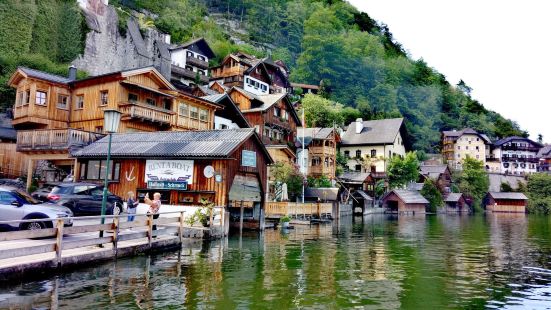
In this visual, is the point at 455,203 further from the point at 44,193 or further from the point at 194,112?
the point at 44,193

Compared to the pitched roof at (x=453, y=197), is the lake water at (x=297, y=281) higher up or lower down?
lower down

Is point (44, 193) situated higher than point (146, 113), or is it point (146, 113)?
point (146, 113)

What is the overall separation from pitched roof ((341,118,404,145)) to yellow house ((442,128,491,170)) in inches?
1670

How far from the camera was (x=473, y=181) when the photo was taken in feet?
295

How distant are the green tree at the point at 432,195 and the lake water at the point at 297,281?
2212 inches

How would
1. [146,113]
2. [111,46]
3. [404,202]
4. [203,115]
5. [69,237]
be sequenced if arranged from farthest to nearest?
[404,202] < [111,46] < [203,115] < [146,113] < [69,237]

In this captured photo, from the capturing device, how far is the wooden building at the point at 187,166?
2539cm

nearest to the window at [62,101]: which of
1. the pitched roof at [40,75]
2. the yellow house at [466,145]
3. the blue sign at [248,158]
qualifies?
the pitched roof at [40,75]

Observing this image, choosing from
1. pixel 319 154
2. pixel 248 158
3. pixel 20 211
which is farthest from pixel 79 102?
pixel 319 154

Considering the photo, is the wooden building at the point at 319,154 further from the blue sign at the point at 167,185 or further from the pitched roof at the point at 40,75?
the blue sign at the point at 167,185

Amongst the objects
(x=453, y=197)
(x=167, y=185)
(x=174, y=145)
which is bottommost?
(x=167, y=185)

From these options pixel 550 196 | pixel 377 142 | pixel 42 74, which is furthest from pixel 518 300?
pixel 550 196

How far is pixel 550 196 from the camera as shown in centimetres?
9200

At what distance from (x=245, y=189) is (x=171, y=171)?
488cm
